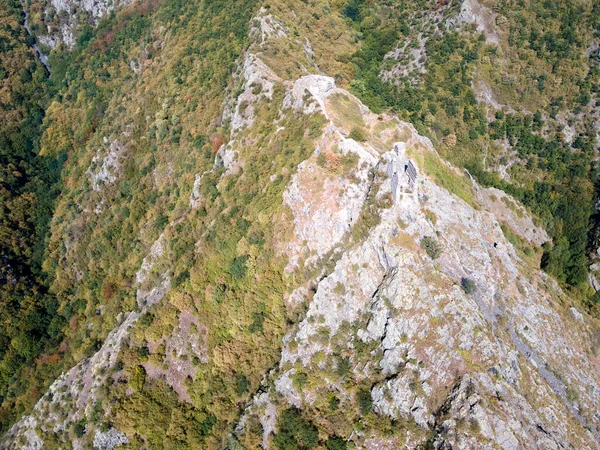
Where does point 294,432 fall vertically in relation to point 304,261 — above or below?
below

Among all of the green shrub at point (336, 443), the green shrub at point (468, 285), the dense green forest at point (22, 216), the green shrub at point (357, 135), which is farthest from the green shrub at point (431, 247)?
the dense green forest at point (22, 216)

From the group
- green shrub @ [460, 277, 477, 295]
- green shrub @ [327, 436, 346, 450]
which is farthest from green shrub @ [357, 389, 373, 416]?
green shrub @ [460, 277, 477, 295]

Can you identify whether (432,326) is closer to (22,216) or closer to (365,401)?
(365,401)

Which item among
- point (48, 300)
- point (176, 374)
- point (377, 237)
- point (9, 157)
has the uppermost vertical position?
point (377, 237)

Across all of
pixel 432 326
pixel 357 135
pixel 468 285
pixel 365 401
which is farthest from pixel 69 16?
pixel 365 401

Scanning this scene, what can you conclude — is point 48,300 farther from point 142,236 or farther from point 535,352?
point 535,352

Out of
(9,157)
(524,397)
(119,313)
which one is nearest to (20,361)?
(119,313)

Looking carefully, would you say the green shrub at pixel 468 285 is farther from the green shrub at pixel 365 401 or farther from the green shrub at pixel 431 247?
the green shrub at pixel 365 401

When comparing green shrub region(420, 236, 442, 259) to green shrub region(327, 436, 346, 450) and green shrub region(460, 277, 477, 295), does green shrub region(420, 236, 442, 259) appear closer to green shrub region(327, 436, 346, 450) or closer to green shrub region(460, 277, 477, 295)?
green shrub region(460, 277, 477, 295)
